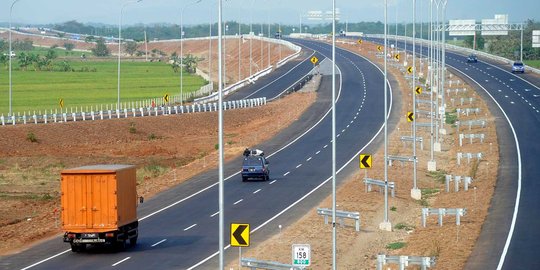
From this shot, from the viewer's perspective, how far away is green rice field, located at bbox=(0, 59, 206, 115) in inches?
4737

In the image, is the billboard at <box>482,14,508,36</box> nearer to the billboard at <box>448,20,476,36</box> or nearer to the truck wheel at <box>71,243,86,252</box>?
the billboard at <box>448,20,476,36</box>

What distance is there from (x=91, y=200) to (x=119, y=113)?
193 feet

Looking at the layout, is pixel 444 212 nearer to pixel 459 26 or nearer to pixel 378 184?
pixel 378 184

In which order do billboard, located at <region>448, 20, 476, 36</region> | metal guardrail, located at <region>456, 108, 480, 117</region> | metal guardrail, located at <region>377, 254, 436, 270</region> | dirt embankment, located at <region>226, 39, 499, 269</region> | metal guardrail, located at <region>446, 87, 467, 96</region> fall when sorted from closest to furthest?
1. metal guardrail, located at <region>377, 254, 436, 270</region>
2. dirt embankment, located at <region>226, 39, 499, 269</region>
3. metal guardrail, located at <region>456, 108, 480, 117</region>
4. metal guardrail, located at <region>446, 87, 467, 96</region>
5. billboard, located at <region>448, 20, 476, 36</region>

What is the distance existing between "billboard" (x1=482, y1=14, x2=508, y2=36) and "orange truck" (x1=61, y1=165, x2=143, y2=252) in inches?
5094

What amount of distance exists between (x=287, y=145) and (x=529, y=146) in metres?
17.2

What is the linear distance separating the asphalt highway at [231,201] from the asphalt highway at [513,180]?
858 cm

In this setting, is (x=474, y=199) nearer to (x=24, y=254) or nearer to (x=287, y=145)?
(x=24, y=254)

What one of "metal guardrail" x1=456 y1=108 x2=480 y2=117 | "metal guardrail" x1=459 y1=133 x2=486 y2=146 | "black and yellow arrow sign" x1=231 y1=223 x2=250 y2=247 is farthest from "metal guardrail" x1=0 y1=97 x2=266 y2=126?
"black and yellow arrow sign" x1=231 y1=223 x2=250 y2=247

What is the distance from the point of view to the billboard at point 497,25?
16362cm

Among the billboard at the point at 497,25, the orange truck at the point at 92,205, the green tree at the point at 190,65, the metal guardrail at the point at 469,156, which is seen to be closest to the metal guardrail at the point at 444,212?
the orange truck at the point at 92,205

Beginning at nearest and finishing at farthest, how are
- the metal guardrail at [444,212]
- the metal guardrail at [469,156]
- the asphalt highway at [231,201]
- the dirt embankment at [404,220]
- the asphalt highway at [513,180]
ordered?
the asphalt highway at [513,180]
the asphalt highway at [231,201]
the dirt embankment at [404,220]
the metal guardrail at [444,212]
the metal guardrail at [469,156]

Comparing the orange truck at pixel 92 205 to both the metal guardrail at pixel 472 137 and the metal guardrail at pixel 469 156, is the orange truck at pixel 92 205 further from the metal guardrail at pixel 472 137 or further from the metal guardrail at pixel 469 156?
the metal guardrail at pixel 472 137

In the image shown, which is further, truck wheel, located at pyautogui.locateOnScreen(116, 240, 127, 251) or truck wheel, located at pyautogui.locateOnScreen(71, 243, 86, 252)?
truck wheel, located at pyautogui.locateOnScreen(116, 240, 127, 251)
